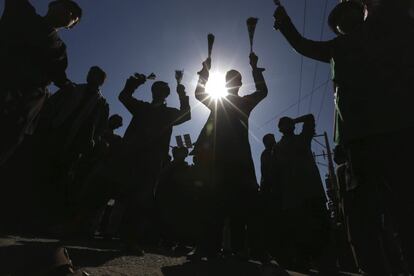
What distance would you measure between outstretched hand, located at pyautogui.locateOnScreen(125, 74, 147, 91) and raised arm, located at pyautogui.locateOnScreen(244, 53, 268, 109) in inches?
53.1

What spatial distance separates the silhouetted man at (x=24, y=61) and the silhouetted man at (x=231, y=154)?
1549 mm

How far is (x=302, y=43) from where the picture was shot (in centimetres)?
250

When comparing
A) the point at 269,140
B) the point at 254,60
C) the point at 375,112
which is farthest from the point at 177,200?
the point at 375,112

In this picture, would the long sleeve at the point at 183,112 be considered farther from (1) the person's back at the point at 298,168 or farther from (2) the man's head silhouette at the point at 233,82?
(1) the person's back at the point at 298,168

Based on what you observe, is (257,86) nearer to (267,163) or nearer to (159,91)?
(159,91)

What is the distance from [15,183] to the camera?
3.10 meters

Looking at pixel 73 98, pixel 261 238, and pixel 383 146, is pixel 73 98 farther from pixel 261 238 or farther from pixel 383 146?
pixel 383 146

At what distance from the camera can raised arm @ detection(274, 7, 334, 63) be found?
8.00ft

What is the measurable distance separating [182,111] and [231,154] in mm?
1029

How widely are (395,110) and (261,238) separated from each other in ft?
6.24

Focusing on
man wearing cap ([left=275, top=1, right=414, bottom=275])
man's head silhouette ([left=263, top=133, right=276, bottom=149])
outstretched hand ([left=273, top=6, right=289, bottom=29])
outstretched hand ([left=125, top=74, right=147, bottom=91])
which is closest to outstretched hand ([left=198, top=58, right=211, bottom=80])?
outstretched hand ([left=125, top=74, right=147, bottom=91])

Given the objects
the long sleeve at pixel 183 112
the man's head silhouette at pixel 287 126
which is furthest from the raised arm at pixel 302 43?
the man's head silhouette at pixel 287 126

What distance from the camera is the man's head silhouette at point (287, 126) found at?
456 centimetres

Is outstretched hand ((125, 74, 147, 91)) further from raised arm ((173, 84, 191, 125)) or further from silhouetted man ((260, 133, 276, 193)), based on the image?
silhouetted man ((260, 133, 276, 193))
